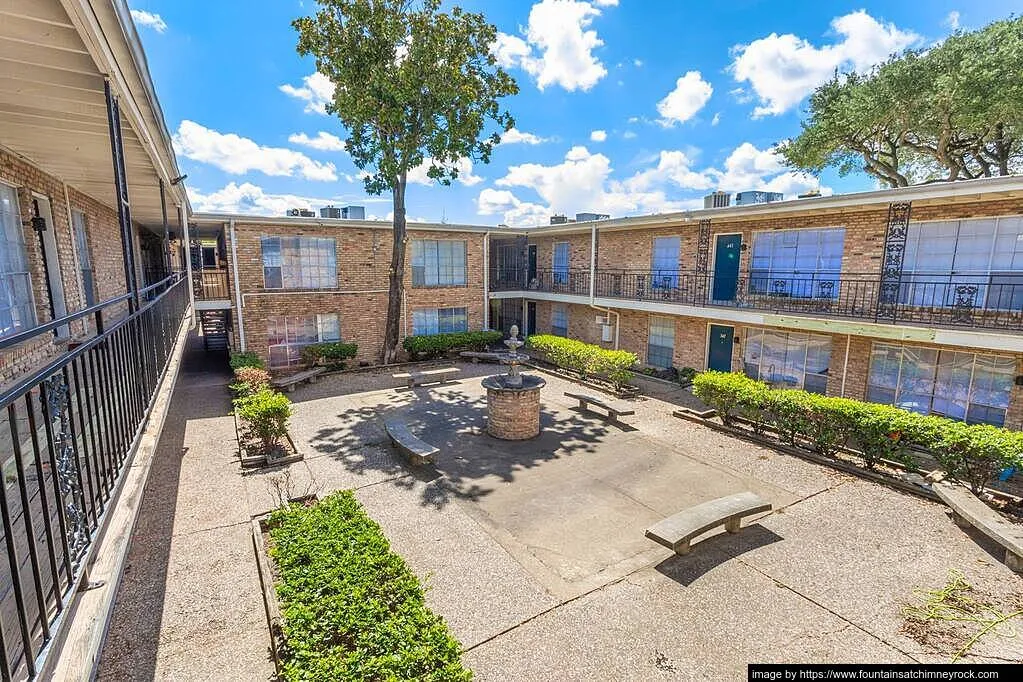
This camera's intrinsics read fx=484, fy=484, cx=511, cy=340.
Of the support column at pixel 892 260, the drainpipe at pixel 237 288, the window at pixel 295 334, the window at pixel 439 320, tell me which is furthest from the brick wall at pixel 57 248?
the support column at pixel 892 260

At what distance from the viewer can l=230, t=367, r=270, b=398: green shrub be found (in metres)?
12.1

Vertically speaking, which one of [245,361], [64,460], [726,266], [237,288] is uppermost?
[726,266]

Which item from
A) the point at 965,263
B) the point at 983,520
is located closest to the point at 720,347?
the point at 965,263

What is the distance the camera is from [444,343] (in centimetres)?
1916

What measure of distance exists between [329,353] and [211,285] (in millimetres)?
4605

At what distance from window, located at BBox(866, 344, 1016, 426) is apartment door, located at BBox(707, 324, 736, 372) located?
150 inches

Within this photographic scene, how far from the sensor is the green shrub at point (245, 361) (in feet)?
47.6

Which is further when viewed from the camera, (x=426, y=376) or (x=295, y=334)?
(x=295, y=334)

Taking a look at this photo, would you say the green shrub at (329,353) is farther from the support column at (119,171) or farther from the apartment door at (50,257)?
the support column at (119,171)

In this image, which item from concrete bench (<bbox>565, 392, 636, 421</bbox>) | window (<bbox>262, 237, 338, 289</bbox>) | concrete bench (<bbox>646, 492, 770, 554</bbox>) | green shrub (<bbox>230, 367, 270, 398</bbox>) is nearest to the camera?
concrete bench (<bbox>646, 492, 770, 554</bbox>)

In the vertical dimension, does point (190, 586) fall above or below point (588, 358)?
below

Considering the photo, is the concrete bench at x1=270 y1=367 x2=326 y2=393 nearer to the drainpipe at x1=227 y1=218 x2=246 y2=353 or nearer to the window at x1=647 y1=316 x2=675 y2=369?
the drainpipe at x1=227 y1=218 x2=246 y2=353

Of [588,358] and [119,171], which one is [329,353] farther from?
[119,171]

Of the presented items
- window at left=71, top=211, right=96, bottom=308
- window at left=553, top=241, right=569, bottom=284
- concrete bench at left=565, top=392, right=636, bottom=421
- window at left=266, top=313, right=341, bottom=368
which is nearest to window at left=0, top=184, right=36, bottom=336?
window at left=71, top=211, right=96, bottom=308
